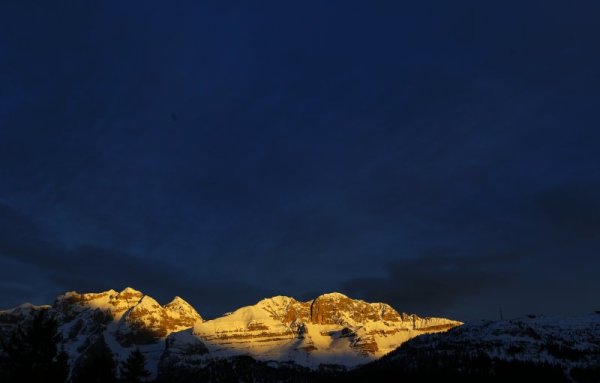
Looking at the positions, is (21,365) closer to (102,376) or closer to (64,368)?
(64,368)

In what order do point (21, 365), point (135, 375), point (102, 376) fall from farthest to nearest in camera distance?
point (135, 375) < point (102, 376) < point (21, 365)

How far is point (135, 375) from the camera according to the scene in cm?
12531

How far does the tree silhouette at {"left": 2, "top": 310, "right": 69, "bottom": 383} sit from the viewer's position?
71375mm

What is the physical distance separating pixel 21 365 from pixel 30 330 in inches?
191

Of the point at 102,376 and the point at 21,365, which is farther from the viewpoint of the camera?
the point at 102,376

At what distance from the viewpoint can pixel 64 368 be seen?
74.8 metres

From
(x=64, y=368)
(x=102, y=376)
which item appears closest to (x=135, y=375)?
(x=102, y=376)

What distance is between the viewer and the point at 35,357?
7431 cm

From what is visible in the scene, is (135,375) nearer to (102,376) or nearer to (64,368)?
(102,376)

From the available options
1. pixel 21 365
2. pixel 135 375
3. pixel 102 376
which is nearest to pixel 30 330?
pixel 21 365

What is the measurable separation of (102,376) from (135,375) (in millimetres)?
29495

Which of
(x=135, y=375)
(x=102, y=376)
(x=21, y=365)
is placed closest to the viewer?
(x=21, y=365)

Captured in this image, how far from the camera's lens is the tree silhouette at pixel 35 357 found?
7138 cm

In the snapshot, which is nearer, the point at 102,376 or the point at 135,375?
the point at 102,376
